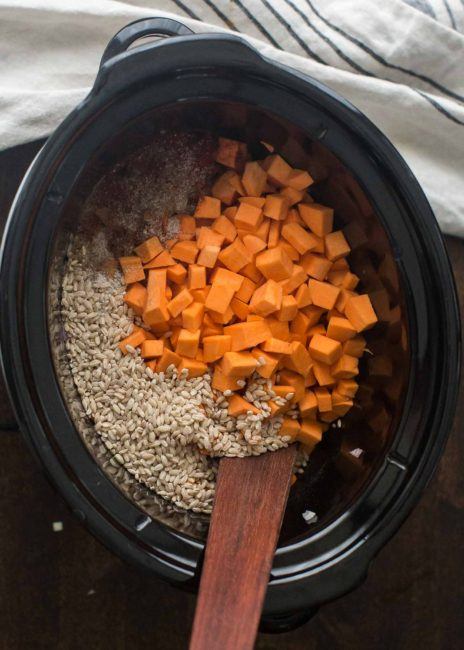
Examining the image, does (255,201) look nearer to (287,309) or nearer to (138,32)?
(287,309)

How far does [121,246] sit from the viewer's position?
3.16 ft

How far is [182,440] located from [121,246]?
288 millimetres

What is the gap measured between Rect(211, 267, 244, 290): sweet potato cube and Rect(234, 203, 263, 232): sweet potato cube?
0.07 metres

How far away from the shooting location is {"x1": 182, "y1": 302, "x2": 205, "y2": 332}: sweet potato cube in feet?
2.99

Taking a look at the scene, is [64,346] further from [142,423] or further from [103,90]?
[103,90]

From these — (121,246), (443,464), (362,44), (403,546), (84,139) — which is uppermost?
(362,44)

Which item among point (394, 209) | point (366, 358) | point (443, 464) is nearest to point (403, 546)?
point (443, 464)

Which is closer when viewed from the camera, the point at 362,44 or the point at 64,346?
the point at 64,346

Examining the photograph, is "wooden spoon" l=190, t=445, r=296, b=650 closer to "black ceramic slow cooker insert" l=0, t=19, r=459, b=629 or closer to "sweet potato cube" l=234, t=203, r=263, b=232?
"black ceramic slow cooker insert" l=0, t=19, r=459, b=629

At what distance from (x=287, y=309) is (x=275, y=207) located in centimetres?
15

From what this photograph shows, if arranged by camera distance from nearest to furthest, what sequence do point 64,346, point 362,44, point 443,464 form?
1. point 64,346
2. point 362,44
3. point 443,464

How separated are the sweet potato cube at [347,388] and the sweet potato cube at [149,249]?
1.05ft

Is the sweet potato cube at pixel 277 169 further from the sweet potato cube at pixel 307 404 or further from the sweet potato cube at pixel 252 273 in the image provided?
the sweet potato cube at pixel 307 404

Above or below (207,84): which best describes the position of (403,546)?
below
